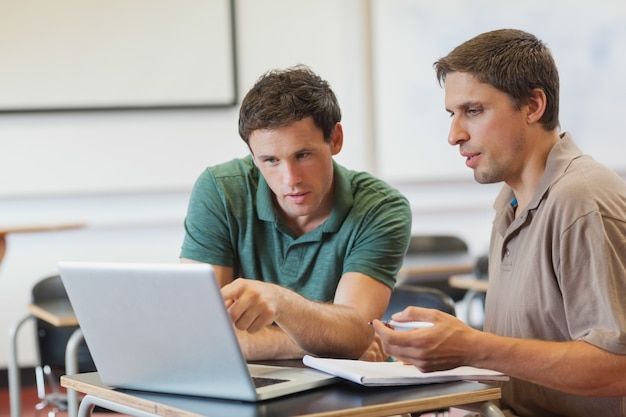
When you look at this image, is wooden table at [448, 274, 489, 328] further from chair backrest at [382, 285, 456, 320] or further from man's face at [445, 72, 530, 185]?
man's face at [445, 72, 530, 185]

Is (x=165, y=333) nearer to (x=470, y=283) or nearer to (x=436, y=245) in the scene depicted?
(x=470, y=283)

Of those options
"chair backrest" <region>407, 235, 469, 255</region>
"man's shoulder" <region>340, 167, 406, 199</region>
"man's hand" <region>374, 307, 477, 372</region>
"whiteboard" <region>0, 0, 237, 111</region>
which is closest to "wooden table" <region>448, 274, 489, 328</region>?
"chair backrest" <region>407, 235, 469, 255</region>

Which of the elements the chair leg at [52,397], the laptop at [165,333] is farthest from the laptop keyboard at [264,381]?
the chair leg at [52,397]

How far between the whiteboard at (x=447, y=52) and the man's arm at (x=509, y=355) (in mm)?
3588

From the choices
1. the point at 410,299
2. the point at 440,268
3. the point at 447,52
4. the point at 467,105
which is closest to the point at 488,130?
the point at 467,105

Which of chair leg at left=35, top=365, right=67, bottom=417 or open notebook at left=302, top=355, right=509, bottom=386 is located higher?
open notebook at left=302, top=355, right=509, bottom=386

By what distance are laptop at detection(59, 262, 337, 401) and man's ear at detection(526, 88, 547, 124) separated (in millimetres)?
632

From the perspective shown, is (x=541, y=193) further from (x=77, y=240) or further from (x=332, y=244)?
(x=77, y=240)

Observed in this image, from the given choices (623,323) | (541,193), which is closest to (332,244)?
(541,193)

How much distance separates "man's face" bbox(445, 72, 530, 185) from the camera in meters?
1.80

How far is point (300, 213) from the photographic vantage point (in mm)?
2152

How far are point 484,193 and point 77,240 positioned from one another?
7.36 feet

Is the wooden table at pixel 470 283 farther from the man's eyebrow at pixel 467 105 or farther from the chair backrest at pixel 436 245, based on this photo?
the man's eyebrow at pixel 467 105

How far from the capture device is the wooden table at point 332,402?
1404 mm
